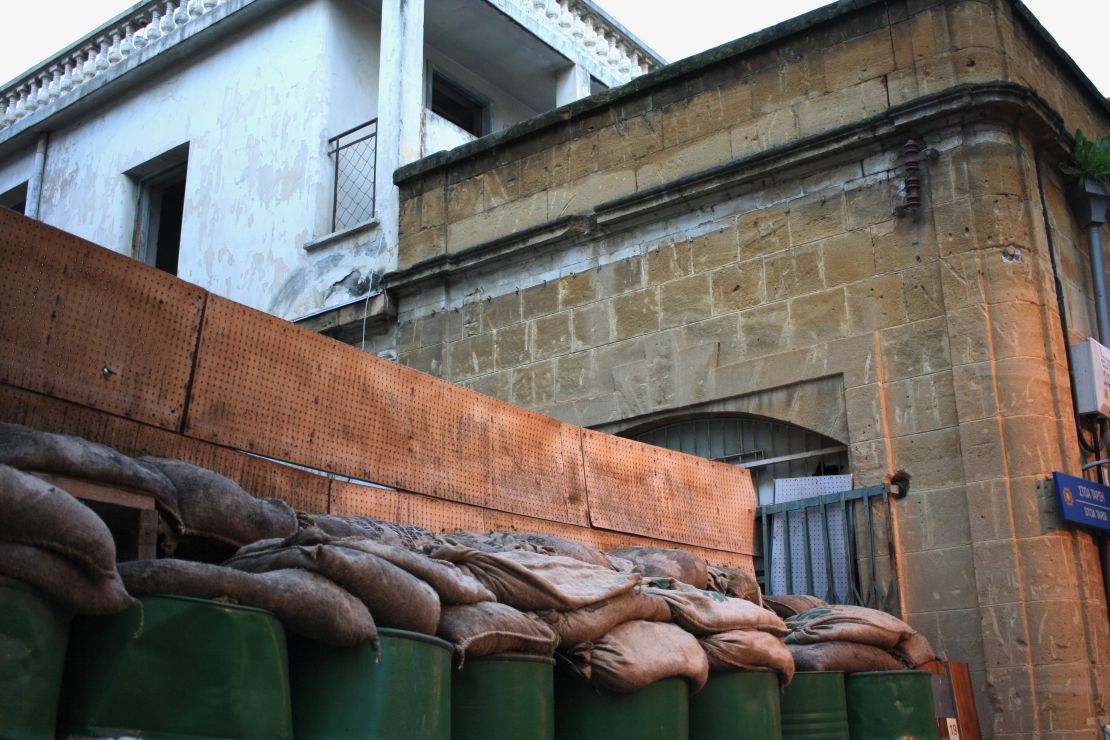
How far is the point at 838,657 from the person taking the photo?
6559 millimetres

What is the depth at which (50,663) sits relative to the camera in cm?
327

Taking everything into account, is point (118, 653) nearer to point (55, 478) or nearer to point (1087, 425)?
point (55, 478)

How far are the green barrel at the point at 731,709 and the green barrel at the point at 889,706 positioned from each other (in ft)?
3.21

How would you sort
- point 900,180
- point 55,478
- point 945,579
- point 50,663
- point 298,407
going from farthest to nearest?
point 900,180
point 945,579
point 298,407
point 55,478
point 50,663

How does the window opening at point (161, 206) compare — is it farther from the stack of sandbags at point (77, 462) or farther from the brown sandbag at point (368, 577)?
the brown sandbag at point (368, 577)

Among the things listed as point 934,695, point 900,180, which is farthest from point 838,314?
point 934,695

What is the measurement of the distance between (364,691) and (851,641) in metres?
3.60

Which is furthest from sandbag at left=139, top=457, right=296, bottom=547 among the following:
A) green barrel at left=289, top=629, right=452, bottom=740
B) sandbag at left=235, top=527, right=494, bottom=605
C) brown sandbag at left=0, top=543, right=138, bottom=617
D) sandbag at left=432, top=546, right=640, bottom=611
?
brown sandbag at left=0, top=543, right=138, bottom=617

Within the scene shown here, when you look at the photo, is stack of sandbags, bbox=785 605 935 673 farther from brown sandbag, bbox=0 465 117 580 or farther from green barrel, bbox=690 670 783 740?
brown sandbag, bbox=0 465 117 580

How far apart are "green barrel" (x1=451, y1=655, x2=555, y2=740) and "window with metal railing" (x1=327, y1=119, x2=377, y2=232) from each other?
789 cm

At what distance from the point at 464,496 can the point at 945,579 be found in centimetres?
315

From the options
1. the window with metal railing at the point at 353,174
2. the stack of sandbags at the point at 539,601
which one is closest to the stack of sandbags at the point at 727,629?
the stack of sandbags at the point at 539,601

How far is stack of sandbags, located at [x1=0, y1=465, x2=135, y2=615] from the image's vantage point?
3.25m

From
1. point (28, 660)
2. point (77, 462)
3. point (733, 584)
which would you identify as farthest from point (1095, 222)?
point (28, 660)
